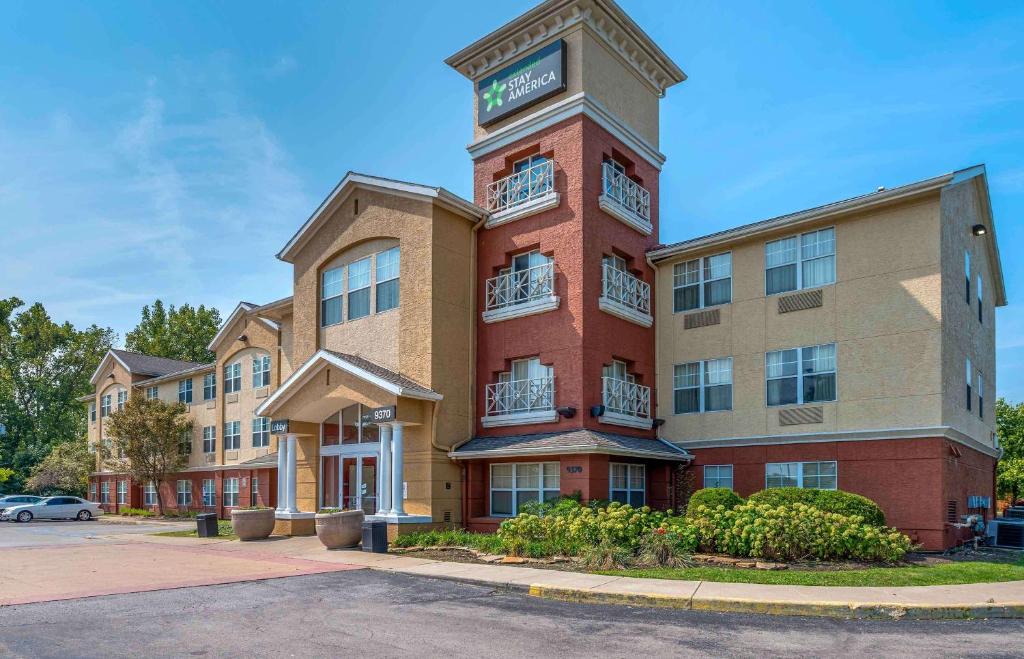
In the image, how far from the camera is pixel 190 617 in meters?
11.7

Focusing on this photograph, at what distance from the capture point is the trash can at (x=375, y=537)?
19.8m

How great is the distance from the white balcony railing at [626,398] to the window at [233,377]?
21942 millimetres

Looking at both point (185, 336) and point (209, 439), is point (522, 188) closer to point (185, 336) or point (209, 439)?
point (209, 439)

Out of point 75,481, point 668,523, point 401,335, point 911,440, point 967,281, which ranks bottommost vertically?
point 75,481

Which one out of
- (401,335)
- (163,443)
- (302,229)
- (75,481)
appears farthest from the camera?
(75,481)

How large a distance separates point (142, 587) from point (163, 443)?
29391 mm

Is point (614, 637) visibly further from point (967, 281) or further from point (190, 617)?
point (967, 281)

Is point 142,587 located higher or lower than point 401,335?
lower

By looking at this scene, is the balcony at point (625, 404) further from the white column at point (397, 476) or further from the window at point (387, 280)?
the window at point (387, 280)

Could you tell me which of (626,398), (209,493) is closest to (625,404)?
(626,398)

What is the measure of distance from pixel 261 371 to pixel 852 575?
28.6m

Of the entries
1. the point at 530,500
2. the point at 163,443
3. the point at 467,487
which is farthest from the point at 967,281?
the point at 163,443

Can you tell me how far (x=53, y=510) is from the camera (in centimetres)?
4334

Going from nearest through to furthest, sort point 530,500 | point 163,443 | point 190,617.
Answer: point 190,617, point 530,500, point 163,443
